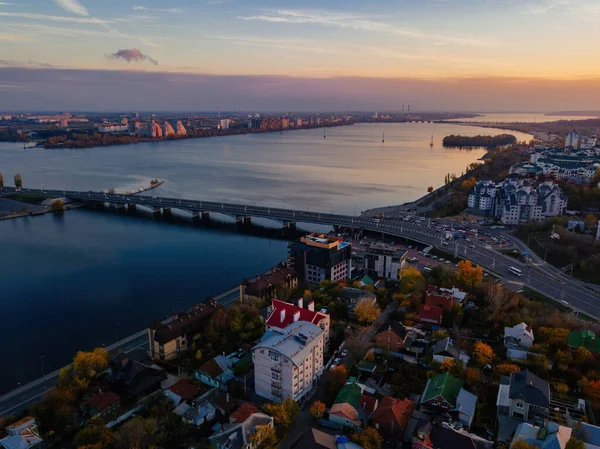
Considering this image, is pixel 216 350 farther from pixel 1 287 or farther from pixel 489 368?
pixel 1 287

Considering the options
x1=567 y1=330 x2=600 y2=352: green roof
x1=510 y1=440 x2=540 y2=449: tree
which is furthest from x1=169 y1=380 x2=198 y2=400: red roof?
x1=567 y1=330 x2=600 y2=352: green roof

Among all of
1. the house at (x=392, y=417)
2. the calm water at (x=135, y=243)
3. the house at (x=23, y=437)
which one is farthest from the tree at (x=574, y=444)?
the calm water at (x=135, y=243)

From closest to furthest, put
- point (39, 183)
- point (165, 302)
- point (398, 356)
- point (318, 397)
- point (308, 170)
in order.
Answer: point (318, 397), point (398, 356), point (165, 302), point (39, 183), point (308, 170)

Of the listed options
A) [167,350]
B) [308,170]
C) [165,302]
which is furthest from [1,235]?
[308,170]

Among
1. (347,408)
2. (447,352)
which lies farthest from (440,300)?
(347,408)

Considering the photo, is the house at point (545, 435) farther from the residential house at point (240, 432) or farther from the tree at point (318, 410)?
the residential house at point (240, 432)

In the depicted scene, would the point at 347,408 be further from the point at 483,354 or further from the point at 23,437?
the point at 23,437

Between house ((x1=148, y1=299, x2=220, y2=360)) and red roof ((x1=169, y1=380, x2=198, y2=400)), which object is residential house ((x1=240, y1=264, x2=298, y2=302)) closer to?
house ((x1=148, y1=299, x2=220, y2=360))
